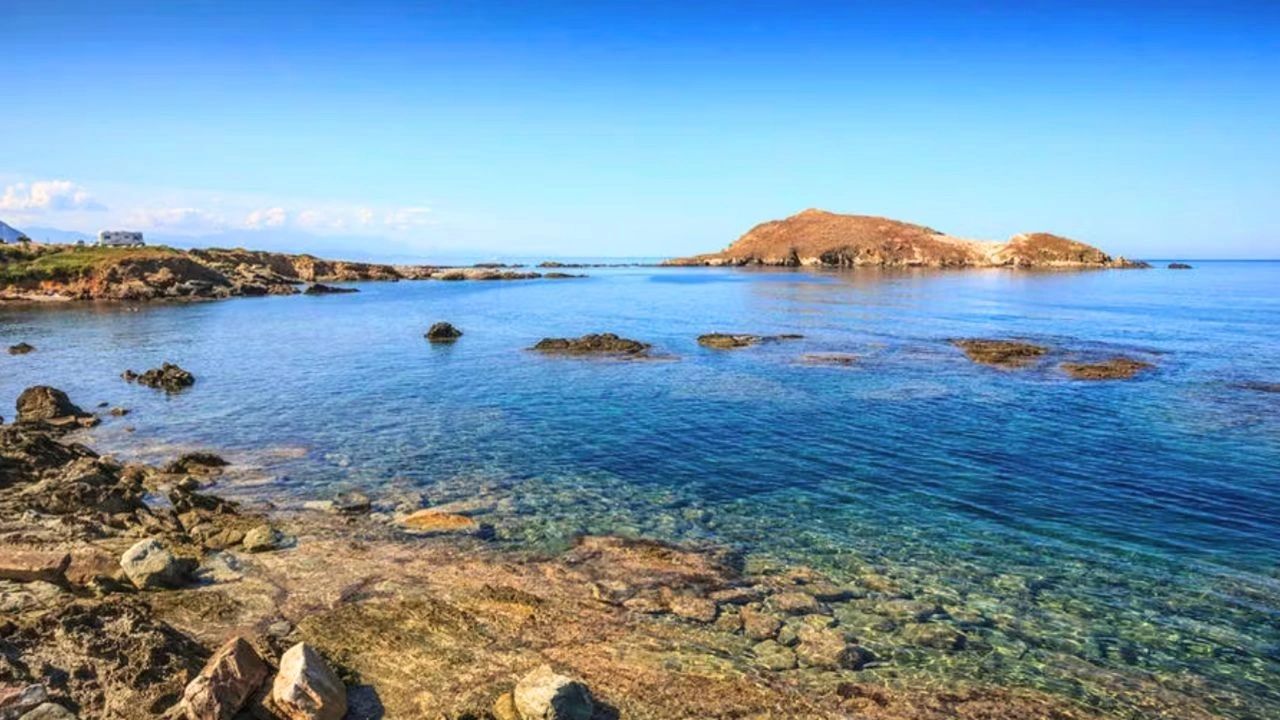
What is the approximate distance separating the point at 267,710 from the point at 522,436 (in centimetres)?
1932

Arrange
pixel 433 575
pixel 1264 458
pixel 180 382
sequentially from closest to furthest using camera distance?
pixel 433 575 → pixel 1264 458 → pixel 180 382

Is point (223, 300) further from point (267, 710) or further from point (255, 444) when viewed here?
point (267, 710)

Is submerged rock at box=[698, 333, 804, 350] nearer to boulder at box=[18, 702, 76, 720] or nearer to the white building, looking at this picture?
boulder at box=[18, 702, 76, 720]

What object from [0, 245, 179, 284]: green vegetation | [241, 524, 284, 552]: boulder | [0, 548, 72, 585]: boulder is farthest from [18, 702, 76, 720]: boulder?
[0, 245, 179, 284]: green vegetation

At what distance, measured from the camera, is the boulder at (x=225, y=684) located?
972 cm

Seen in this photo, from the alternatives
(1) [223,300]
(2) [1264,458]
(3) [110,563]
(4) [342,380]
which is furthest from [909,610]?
(1) [223,300]

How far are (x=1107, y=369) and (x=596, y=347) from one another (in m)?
34.1

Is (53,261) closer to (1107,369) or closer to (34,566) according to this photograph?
(34,566)

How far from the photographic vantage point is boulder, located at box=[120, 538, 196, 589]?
14.7m

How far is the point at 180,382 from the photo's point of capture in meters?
40.6

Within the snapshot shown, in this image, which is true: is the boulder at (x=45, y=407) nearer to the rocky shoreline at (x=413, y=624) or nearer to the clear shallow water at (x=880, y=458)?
the clear shallow water at (x=880, y=458)

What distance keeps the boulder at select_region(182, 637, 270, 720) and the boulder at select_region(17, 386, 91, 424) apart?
28.2 metres

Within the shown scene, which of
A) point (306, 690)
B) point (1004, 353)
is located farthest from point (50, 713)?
point (1004, 353)

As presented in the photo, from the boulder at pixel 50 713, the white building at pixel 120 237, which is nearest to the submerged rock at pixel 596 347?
the boulder at pixel 50 713
